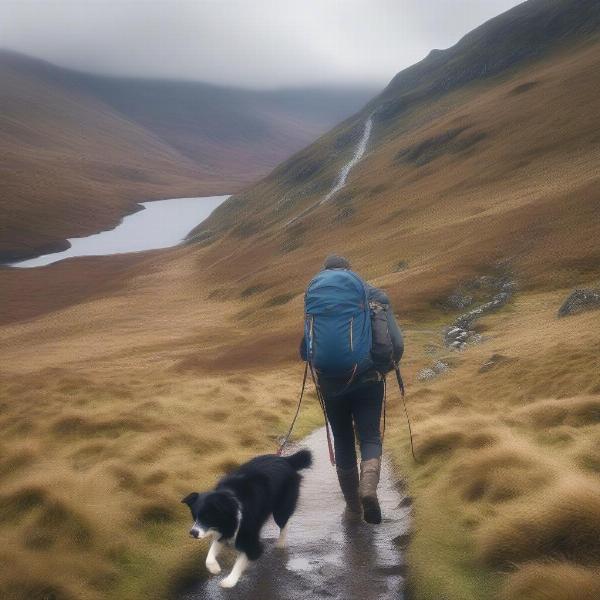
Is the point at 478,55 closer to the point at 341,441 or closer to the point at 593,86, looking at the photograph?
the point at 593,86

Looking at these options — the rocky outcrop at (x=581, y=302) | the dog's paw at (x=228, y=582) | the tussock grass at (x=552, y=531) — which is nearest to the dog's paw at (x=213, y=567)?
the dog's paw at (x=228, y=582)

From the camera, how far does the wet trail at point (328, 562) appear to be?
679 centimetres

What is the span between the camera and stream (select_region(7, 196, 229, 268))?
457 feet

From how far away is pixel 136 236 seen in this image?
163m

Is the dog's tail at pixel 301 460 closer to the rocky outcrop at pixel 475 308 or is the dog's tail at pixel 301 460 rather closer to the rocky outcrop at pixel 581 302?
the rocky outcrop at pixel 581 302

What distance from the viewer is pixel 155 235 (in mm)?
166500

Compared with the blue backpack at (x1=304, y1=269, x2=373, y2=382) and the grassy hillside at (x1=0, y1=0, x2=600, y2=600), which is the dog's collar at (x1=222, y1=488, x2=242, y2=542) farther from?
the blue backpack at (x1=304, y1=269, x2=373, y2=382)

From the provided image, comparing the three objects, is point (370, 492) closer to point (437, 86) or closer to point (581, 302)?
point (581, 302)

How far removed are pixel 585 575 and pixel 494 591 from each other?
97 centimetres

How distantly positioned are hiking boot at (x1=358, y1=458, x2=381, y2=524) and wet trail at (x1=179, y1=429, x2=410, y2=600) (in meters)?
0.40

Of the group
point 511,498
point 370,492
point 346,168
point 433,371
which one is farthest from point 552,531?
point 346,168

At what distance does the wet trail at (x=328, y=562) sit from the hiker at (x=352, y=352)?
1.63 ft

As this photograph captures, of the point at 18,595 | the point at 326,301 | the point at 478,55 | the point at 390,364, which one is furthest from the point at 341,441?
the point at 478,55

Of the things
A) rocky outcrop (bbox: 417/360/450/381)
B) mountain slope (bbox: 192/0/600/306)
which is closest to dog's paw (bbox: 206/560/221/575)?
rocky outcrop (bbox: 417/360/450/381)
